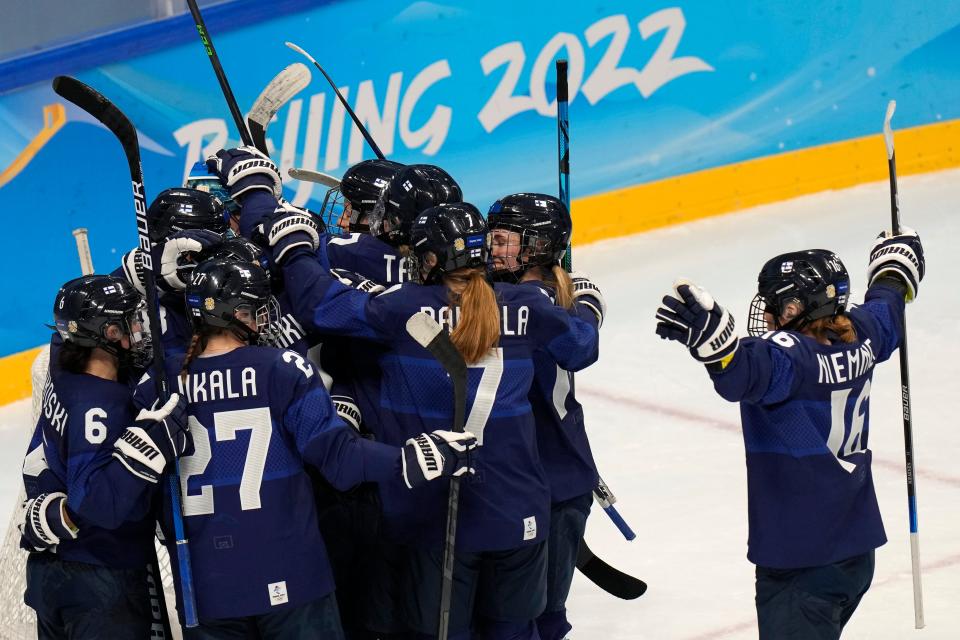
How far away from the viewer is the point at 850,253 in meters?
8.39

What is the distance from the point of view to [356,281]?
3916 mm

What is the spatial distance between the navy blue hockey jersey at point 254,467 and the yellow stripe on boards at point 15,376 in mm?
3787

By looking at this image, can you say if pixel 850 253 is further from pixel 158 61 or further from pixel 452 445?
pixel 452 445

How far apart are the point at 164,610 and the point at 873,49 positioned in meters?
6.87

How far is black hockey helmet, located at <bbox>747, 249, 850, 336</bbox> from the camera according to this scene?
355 cm

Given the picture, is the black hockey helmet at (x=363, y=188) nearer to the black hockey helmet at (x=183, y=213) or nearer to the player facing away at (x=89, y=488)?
the black hockey helmet at (x=183, y=213)

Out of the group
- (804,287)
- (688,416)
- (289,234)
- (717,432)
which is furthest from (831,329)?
(688,416)

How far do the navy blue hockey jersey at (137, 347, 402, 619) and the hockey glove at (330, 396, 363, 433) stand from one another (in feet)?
1.70

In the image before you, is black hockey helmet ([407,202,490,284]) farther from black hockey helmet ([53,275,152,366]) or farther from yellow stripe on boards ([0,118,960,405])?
yellow stripe on boards ([0,118,960,405])

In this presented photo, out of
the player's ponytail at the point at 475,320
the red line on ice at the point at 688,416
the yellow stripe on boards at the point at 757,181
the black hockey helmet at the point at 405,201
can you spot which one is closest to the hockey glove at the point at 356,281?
the black hockey helmet at the point at 405,201

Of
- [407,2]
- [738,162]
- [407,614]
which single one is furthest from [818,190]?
[407,614]

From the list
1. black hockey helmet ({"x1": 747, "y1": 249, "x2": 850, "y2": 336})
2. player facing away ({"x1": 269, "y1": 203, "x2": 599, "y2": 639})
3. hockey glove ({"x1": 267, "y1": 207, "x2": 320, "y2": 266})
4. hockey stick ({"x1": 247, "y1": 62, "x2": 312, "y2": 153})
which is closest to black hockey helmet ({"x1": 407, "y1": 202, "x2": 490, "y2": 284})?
player facing away ({"x1": 269, "y1": 203, "x2": 599, "y2": 639})

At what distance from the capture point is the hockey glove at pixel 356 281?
3.80m

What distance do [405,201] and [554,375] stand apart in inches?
24.4
